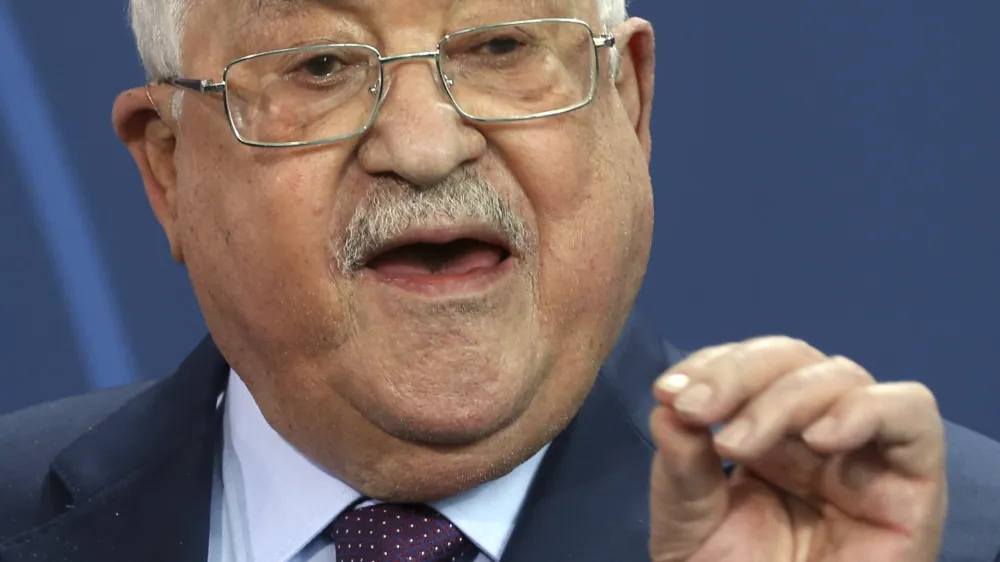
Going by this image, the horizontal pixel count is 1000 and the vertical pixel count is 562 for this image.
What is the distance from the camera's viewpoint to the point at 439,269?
3.70 ft

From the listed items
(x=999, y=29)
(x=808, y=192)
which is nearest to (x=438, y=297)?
(x=808, y=192)

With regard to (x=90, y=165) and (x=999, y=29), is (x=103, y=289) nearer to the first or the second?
(x=90, y=165)

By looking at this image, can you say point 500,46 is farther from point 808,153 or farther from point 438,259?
point 808,153

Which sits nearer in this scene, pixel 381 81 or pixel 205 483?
pixel 381 81

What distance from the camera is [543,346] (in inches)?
44.5

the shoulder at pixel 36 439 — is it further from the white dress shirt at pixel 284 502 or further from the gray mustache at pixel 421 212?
the gray mustache at pixel 421 212

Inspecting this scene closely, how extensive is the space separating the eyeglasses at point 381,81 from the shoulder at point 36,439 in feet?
1.96

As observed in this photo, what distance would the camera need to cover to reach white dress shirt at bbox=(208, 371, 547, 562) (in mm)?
1243

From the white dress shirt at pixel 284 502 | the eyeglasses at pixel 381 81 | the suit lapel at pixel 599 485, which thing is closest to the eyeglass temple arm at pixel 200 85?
the eyeglasses at pixel 381 81

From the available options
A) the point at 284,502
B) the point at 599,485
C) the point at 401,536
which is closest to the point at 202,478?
the point at 284,502

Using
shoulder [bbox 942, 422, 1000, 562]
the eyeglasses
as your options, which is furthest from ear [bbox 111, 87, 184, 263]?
shoulder [bbox 942, 422, 1000, 562]

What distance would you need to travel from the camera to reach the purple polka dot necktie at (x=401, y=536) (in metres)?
1.22

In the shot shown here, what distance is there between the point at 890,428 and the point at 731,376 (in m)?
0.11

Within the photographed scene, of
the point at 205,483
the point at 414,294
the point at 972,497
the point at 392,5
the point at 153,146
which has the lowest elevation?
the point at 972,497
